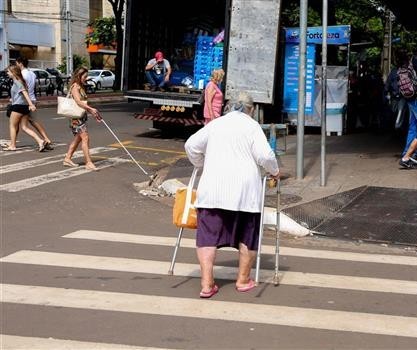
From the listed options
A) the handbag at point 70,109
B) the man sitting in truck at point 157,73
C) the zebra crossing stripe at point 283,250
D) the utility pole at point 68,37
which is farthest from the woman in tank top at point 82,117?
the utility pole at point 68,37

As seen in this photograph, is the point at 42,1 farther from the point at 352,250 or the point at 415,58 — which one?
the point at 352,250

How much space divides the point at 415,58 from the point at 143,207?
27.6 ft

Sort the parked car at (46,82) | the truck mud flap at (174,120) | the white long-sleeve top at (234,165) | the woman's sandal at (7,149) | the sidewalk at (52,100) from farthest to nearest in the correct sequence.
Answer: the parked car at (46,82)
the sidewalk at (52,100)
the truck mud flap at (174,120)
the woman's sandal at (7,149)
the white long-sleeve top at (234,165)

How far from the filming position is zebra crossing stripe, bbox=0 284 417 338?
4.66m

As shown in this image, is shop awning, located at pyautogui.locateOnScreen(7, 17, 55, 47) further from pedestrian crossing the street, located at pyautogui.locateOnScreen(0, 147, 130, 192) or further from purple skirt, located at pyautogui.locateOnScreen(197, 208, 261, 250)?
Result: purple skirt, located at pyautogui.locateOnScreen(197, 208, 261, 250)

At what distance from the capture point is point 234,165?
509 centimetres

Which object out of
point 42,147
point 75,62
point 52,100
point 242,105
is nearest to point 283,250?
point 242,105

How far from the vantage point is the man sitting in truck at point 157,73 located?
16719mm

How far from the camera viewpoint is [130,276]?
5793 millimetres

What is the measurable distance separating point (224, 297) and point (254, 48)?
804 centimetres

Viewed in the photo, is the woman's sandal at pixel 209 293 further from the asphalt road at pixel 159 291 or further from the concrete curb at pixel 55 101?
the concrete curb at pixel 55 101

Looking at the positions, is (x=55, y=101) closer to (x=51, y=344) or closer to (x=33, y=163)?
(x=33, y=163)

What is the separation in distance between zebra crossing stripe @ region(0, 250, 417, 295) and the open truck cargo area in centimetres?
629

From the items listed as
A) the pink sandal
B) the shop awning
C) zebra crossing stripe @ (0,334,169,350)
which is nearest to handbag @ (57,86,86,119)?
the pink sandal
